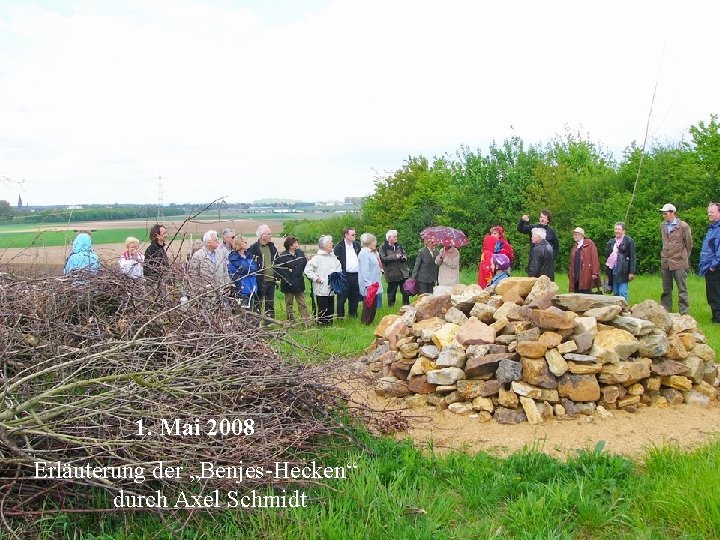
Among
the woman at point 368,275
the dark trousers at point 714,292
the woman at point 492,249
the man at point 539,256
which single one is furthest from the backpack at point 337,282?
the dark trousers at point 714,292

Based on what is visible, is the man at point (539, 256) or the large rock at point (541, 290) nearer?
the large rock at point (541, 290)

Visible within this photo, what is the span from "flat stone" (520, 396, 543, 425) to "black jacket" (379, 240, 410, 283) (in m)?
6.47

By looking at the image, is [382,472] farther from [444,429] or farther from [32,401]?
[32,401]

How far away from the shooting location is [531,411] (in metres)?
6.41

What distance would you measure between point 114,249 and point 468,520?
4609 millimetres

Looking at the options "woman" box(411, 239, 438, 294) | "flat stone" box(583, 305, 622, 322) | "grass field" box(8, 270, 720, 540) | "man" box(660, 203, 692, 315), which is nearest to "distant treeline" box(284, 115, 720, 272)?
"man" box(660, 203, 692, 315)

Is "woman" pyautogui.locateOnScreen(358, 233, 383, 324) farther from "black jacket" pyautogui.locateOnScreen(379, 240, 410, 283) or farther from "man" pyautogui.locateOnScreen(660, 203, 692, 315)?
"man" pyautogui.locateOnScreen(660, 203, 692, 315)

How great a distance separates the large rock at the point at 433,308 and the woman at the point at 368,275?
338 centimetres

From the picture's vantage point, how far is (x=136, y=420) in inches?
165

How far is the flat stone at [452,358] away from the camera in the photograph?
6953mm

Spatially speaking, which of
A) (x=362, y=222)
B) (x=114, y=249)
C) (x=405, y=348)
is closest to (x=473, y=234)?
(x=362, y=222)

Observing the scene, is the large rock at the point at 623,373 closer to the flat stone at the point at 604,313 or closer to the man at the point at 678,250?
the flat stone at the point at 604,313

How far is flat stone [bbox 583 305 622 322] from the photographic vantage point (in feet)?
23.6

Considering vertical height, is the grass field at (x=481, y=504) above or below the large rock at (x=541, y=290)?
below
